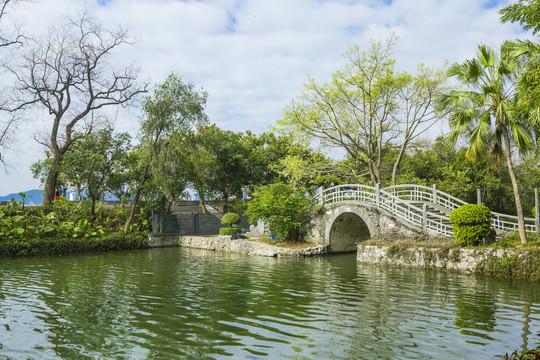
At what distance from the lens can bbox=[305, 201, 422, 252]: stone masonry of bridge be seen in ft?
61.5

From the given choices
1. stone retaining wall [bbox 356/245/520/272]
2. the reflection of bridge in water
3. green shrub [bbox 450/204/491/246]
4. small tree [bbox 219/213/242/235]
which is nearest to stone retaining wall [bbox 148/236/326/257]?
small tree [bbox 219/213/242/235]

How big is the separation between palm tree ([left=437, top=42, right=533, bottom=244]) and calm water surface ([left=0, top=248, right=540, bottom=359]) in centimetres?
449

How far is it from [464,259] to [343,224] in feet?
27.2

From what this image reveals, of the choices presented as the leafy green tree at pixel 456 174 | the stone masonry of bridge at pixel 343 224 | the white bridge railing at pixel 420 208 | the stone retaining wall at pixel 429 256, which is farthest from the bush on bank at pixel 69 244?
the leafy green tree at pixel 456 174

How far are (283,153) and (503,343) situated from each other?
29233mm

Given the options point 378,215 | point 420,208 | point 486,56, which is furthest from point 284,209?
point 486,56

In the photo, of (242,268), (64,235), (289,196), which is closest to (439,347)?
(242,268)

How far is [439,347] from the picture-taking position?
6.02m

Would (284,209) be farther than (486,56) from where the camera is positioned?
Yes

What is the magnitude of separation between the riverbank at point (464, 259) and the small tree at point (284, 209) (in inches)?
201

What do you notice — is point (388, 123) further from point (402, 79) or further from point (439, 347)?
point (439, 347)

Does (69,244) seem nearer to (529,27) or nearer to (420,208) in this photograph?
(420,208)

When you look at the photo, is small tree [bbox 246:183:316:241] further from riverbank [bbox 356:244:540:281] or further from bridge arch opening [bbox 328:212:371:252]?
riverbank [bbox 356:244:540:281]

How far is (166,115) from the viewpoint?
25094mm
